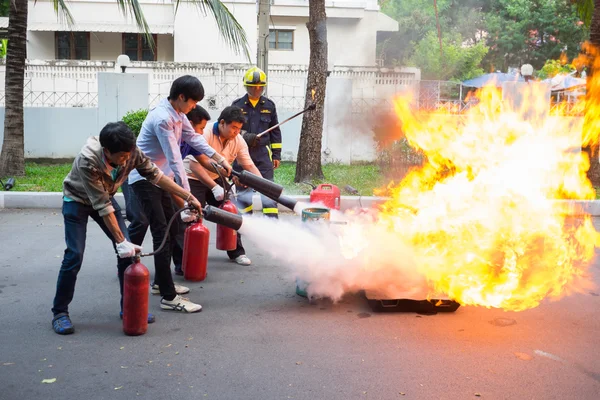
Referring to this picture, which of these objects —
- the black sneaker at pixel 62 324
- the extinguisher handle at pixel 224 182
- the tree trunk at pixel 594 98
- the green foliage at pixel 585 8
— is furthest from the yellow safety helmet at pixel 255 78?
the green foliage at pixel 585 8

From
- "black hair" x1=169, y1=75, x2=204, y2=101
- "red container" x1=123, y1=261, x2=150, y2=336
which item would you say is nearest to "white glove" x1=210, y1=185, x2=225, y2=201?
"black hair" x1=169, y1=75, x2=204, y2=101

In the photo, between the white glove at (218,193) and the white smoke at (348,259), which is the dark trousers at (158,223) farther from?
the white smoke at (348,259)

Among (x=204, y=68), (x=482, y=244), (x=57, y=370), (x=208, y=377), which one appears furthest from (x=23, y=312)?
(x=204, y=68)

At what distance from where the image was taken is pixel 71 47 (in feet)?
68.6

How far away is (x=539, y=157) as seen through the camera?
535 cm

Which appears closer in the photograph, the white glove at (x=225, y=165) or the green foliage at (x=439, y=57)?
the white glove at (x=225, y=165)

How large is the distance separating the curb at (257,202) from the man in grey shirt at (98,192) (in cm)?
510

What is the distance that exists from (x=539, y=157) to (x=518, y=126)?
0.35 meters

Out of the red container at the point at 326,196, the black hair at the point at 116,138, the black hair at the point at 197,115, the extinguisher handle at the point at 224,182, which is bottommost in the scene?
the red container at the point at 326,196

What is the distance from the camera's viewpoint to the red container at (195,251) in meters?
5.32

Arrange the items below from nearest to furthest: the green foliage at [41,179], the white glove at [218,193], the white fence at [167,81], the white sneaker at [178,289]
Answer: the white sneaker at [178,289]
the white glove at [218,193]
the green foliage at [41,179]
the white fence at [167,81]

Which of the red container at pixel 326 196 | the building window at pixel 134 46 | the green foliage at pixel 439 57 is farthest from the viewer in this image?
the building window at pixel 134 46

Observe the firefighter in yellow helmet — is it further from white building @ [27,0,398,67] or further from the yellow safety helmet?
white building @ [27,0,398,67]

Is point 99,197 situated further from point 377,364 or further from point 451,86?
point 451,86
